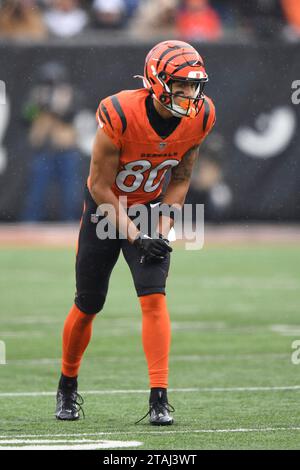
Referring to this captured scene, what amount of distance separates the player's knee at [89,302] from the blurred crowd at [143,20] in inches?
415

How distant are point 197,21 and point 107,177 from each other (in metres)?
11.9

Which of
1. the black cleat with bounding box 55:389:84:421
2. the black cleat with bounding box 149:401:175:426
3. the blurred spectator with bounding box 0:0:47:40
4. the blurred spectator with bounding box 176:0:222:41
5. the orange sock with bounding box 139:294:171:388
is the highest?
the blurred spectator with bounding box 176:0:222:41

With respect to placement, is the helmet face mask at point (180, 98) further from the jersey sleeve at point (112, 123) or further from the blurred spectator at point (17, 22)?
the blurred spectator at point (17, 22)

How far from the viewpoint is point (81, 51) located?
1667 centimetres

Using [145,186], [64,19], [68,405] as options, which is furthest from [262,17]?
[68,405]

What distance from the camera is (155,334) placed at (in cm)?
633

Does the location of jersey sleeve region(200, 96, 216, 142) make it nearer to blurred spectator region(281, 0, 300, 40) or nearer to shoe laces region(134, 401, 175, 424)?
shoe laces region(134, 401, 175, 424)

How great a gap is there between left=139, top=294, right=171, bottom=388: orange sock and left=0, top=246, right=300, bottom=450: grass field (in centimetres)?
30

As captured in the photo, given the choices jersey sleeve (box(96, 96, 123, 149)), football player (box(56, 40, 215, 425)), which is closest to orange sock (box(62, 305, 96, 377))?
football player (box(56, 40, 215, 425))

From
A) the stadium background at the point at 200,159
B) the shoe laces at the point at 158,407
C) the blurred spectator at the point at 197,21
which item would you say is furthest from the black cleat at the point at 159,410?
the blurred spectator at the point at 197,21

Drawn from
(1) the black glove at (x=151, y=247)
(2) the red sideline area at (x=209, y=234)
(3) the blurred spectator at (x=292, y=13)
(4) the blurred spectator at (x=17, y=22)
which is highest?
(3) the blurred spectator at (x=292, y=13)

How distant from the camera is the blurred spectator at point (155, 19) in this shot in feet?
57.5

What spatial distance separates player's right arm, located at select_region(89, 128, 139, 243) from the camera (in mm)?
6414

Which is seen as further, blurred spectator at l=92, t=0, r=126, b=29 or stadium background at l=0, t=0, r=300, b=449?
blurred spectator at l=92, t=0, r=126, b=29
